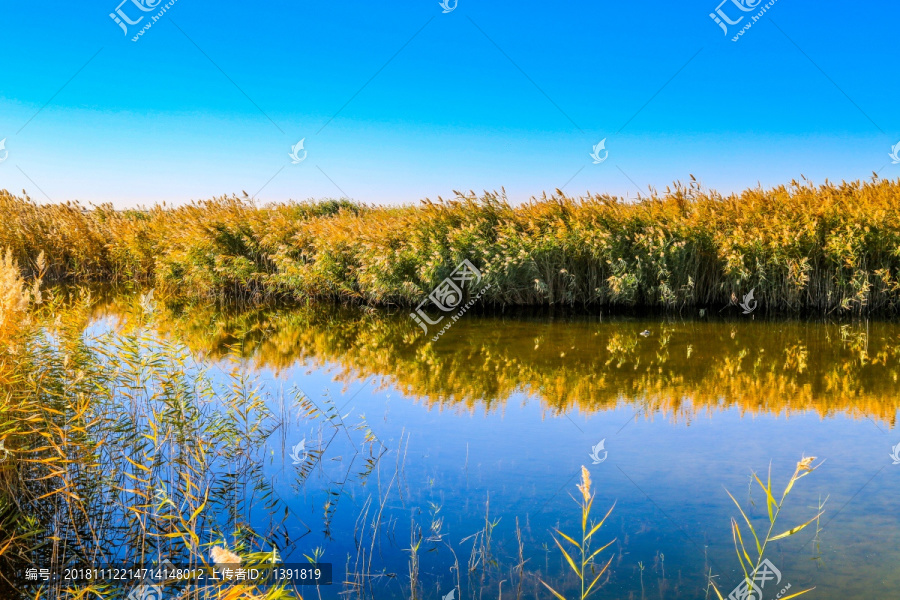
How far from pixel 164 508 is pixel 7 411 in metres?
1.16

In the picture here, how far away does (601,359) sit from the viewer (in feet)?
34.1

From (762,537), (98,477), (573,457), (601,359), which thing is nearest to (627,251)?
(601,359)

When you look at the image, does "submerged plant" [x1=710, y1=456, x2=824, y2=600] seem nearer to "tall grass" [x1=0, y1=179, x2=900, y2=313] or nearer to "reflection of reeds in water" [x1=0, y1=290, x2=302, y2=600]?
"reflection of reeds in water" [x1=0, y1=290, x2=302, y2=600]

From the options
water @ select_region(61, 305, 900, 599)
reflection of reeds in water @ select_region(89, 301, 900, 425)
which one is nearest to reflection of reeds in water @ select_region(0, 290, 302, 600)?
water @ select_region(61, 305, 900, 599)

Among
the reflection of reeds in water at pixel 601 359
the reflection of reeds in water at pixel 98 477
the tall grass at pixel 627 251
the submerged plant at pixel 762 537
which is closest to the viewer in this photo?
the submerged plant at pixel 762 537

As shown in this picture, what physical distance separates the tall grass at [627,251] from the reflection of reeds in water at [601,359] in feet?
4.66

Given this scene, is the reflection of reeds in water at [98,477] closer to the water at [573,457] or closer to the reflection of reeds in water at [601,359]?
the water at [573,457]

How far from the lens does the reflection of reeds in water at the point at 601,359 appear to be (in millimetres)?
8188

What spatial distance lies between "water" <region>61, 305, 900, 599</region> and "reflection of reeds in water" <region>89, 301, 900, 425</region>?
57 mm

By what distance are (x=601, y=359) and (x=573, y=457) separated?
445 cm

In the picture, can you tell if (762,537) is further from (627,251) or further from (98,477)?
(627,251)

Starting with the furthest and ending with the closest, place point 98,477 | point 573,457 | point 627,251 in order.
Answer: point 627,251 → point 573,457 → point 98,477

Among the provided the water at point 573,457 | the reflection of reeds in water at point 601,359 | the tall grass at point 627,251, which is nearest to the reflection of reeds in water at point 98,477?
the water at point 573,457

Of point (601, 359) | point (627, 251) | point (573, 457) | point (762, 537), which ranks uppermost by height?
point (627, 251)
